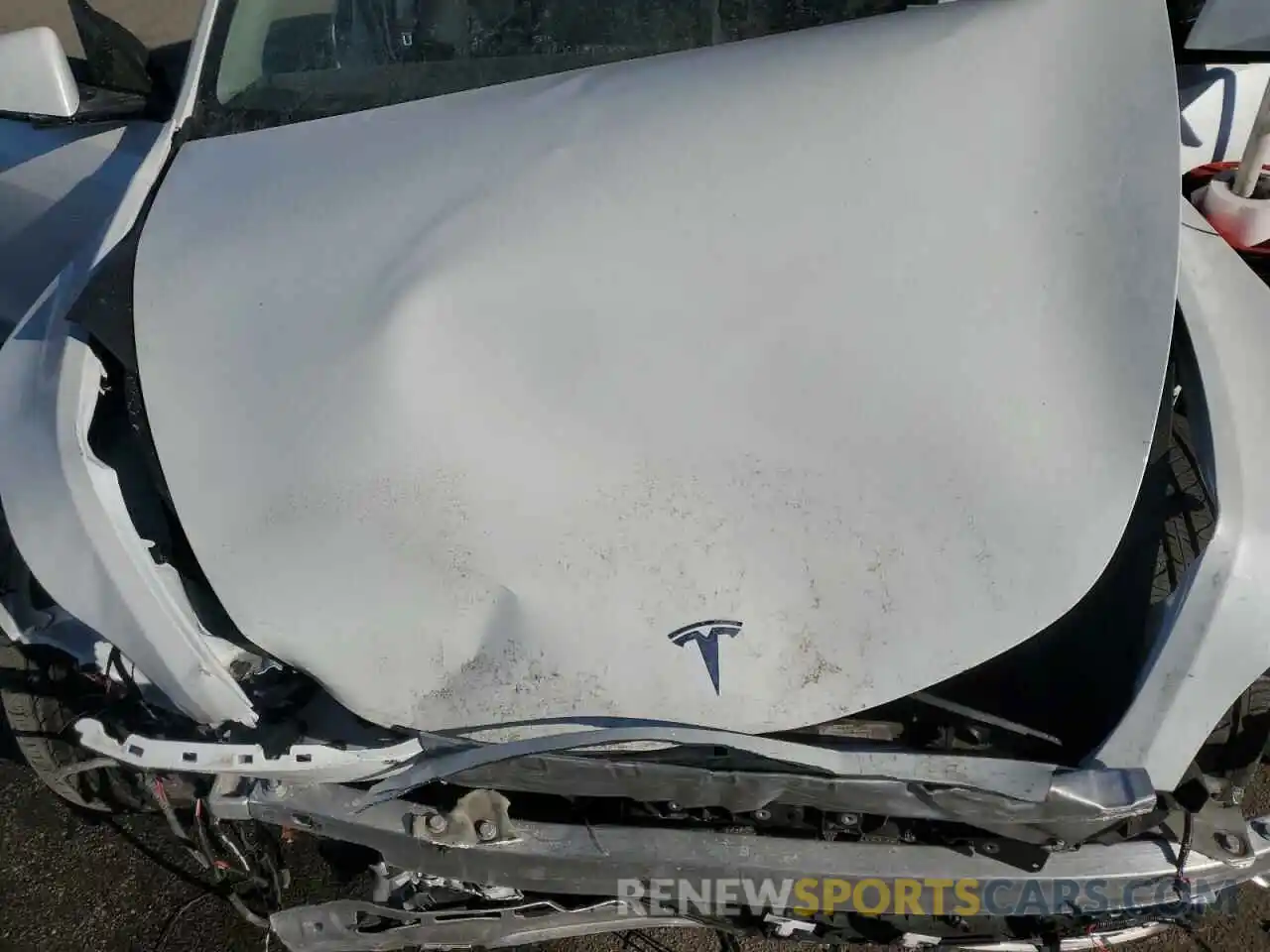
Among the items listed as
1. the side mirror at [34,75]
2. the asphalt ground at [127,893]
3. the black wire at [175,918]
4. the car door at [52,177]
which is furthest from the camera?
the car door at [52,177]

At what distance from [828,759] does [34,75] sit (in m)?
2.55

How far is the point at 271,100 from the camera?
2186 mm

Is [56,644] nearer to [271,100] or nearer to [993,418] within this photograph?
[271,100]

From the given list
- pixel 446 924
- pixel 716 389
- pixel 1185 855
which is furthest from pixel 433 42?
pixel 1185 855

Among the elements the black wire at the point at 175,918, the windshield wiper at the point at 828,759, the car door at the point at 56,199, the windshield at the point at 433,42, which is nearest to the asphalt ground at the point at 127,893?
the black wire at the point at 175,918

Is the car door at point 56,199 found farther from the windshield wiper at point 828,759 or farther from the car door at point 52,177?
the windshield wiper at point 828,759

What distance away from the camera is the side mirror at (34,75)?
101 inches

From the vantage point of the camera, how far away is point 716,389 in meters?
1.59

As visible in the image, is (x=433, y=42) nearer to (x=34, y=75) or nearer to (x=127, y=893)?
(x=34, y=75)

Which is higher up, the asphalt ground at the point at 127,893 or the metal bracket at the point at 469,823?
the metal bracket at the point at 469,823

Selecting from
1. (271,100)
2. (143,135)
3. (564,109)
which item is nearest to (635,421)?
(564,109)

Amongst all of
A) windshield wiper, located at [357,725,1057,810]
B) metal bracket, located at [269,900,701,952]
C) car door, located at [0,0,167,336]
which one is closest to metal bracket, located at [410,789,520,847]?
windshield wiper, located at [357,725,1057,810]

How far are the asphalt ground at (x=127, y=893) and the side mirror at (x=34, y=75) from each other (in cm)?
177

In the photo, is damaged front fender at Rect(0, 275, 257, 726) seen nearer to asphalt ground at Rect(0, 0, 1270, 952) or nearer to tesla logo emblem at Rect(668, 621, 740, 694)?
tesla logo emblem at Rect(668, 621, 740, 694)
